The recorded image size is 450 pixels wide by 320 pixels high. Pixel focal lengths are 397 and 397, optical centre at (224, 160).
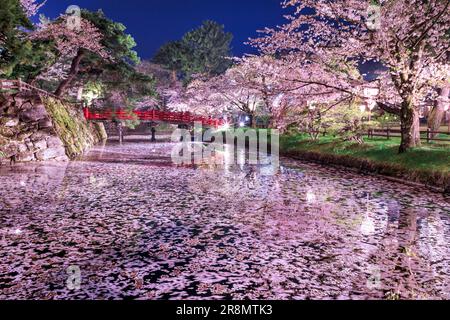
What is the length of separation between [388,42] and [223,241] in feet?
40.5

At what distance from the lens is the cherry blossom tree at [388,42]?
1537cm

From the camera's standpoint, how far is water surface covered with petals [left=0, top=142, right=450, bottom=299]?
525 cm

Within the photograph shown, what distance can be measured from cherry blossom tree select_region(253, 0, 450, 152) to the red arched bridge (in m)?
→ 22.3

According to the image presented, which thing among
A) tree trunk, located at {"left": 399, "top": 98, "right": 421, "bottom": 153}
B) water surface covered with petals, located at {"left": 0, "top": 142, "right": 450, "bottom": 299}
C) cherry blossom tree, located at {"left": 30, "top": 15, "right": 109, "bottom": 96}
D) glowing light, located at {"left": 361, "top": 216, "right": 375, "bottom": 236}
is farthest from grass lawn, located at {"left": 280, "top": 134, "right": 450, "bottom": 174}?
cherry blossom tree, located at {"left": 30, "top": 15, "right": 109, "bottom": 96}

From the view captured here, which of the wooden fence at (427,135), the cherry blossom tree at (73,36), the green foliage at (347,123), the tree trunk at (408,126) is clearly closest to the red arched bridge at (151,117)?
the cherry blossom tree at (73,36)

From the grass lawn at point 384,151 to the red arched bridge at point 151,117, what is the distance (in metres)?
17.6

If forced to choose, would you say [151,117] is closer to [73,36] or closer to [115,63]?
[115,63]

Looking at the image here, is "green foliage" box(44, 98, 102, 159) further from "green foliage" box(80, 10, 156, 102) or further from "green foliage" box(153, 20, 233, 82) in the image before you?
"green foliage" box(153, 20, 233, 82)

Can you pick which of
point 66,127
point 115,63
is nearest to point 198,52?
point 115,63

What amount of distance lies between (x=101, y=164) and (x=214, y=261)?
15.6 meters

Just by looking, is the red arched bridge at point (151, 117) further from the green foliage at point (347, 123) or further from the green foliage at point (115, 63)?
the green foliage at point (347, 123)

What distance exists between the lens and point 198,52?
6334cm
